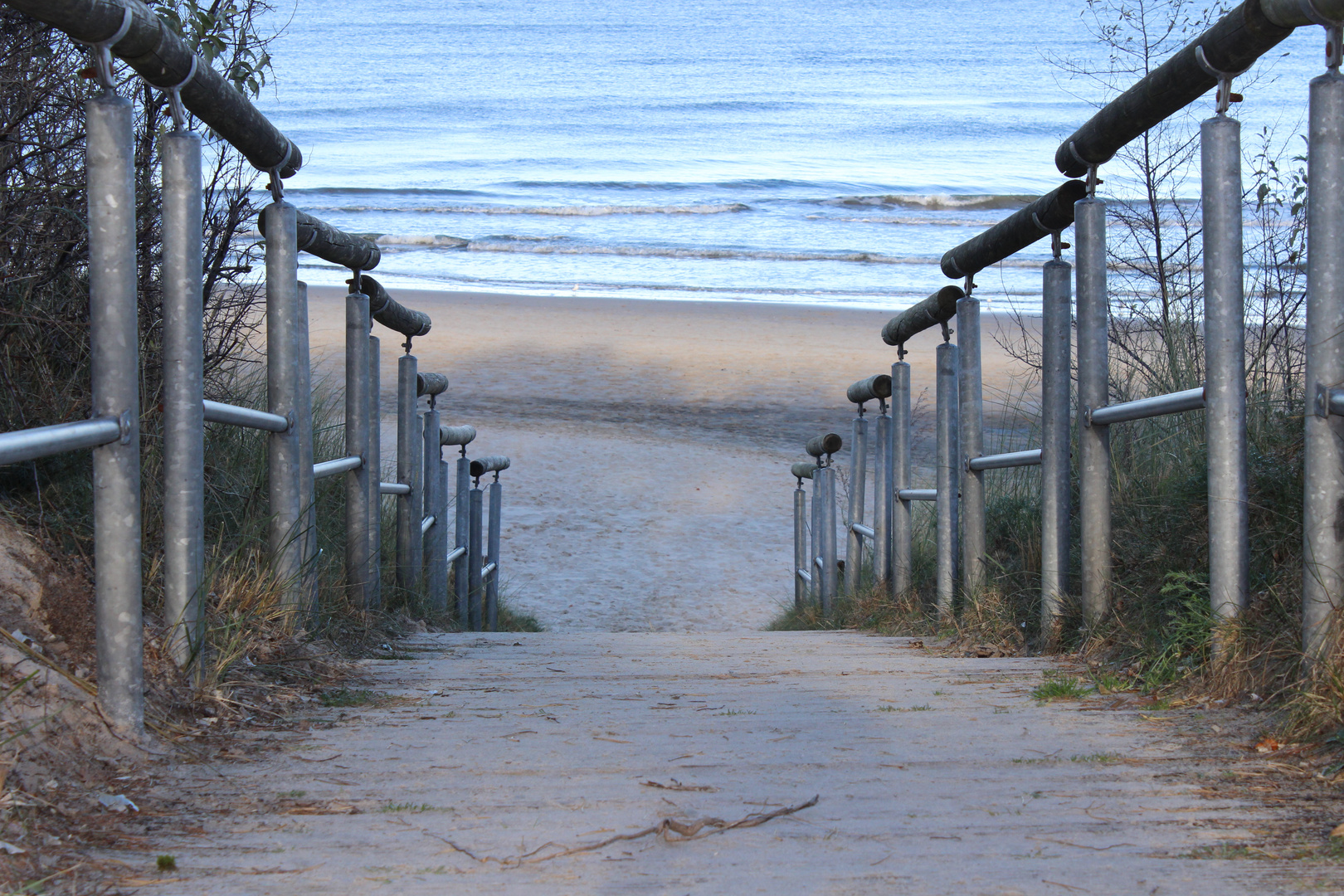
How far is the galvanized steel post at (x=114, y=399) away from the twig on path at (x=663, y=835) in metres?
0.67

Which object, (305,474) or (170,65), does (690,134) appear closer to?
(305,474)

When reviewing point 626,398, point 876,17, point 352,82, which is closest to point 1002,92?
point 876,17

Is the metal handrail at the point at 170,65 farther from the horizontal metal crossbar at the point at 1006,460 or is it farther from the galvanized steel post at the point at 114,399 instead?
the horizontal metal crossbar at the point at 1006,460

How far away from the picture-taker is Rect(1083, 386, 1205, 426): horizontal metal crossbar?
101 inches

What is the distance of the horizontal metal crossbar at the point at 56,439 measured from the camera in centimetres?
173

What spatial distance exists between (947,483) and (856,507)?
6.04ft

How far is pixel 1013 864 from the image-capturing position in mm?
1602

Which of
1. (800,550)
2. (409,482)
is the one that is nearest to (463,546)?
(409,482)

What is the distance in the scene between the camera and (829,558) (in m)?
6.48

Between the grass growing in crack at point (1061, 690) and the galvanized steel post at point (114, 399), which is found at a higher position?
the galvanized steel post at point (114, 399)

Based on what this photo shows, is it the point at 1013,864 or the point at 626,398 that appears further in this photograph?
the point at 626,398

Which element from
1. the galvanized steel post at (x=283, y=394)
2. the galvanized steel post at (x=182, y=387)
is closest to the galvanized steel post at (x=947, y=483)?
the galvanized steel post at (x=283, y=394)

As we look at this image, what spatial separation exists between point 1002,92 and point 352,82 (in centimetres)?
3474

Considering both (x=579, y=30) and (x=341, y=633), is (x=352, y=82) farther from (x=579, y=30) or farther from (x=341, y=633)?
(x=341, y=633)
